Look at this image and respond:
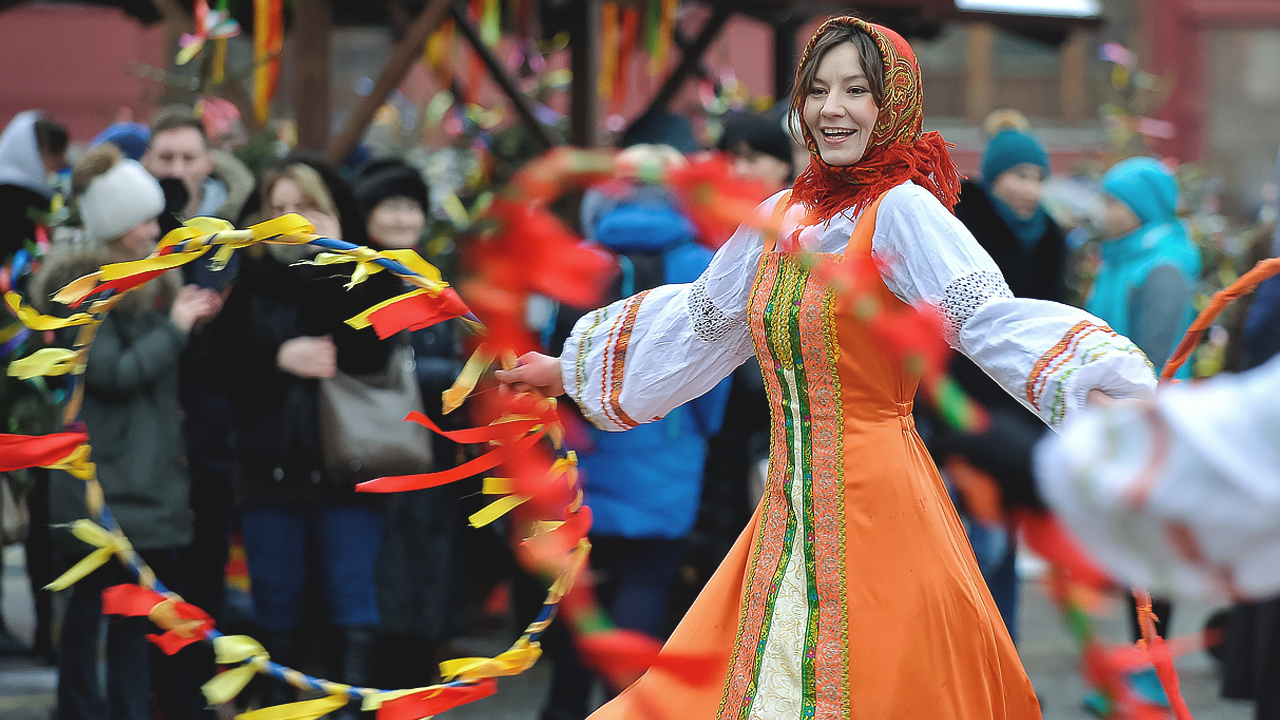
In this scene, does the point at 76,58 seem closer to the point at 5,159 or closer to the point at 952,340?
the point at 5,159

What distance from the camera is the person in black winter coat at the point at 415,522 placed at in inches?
152

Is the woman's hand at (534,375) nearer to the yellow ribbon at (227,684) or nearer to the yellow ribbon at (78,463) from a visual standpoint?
the yellow ribbon at (227,684)

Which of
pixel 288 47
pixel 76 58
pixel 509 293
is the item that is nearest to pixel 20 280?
pixel 509 293

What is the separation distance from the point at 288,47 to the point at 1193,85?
13.1 meters

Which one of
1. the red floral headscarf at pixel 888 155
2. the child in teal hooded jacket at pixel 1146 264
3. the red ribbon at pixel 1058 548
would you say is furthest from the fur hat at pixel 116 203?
the child in teal hooded jacket at pixel 1146 264

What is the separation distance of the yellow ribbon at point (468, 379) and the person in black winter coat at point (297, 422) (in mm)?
1049

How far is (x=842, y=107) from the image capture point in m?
2.44

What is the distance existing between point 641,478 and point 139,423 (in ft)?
4.70

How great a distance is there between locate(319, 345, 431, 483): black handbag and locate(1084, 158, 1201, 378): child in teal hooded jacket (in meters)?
2.42

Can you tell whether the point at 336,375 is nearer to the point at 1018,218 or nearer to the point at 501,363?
the point at 501,363

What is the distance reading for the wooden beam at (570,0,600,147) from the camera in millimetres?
6168

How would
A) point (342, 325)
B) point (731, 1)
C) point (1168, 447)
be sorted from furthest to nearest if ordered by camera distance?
point (731, 1) < point (342, 325) < point (1168, 447)

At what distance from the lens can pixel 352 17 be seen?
8.48 m

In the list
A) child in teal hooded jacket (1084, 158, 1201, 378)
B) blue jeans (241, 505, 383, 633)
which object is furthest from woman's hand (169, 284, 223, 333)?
child in teal hooded jacket (1084, 158, 1201, 378)
